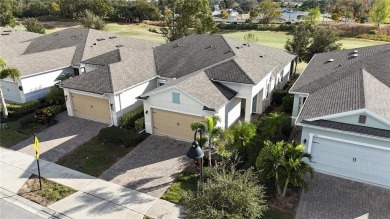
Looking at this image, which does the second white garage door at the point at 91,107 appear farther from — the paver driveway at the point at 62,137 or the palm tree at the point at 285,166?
the palm tree at the point at 285,166

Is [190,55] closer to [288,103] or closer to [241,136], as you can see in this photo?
[288,103]

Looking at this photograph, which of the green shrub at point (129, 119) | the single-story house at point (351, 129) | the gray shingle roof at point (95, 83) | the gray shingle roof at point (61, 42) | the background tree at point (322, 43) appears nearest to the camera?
the single-story house at point (351, 129)

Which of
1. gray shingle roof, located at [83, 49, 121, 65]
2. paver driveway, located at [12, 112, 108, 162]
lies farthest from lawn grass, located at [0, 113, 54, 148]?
gray shingle roof, located at [83, 49, 121, 65]

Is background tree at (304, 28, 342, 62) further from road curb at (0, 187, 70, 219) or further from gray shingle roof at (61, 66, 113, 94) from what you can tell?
road curb at (0, 187, 70, 219)

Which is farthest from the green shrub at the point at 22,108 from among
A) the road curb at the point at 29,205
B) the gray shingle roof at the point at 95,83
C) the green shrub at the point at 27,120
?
the road curb at the point at 29,205

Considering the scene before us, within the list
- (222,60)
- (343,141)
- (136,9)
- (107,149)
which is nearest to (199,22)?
(222,60)

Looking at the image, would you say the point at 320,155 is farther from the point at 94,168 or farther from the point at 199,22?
the point at 199,22
